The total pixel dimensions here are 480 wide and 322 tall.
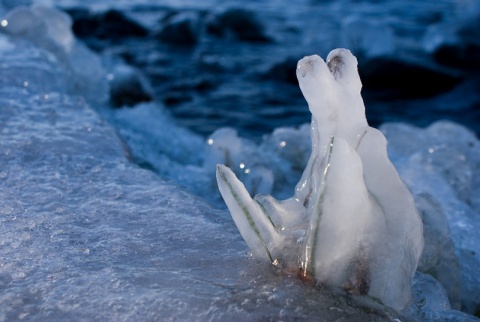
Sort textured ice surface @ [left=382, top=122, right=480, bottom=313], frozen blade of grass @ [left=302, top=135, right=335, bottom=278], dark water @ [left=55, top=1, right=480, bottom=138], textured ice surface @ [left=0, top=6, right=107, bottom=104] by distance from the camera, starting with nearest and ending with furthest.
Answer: frozen blade of grass @ [left=302, top=135, right=335, bottom=278] → textured ice surface @ [left=382, top=122, right=480, bottom=313] → textured ice surface @ [left=0, top=6, right=107, bottom=104] → dark water @ [left=55, top=1, right=480, bottom=138]

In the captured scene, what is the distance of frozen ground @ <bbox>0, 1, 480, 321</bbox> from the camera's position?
1.38m

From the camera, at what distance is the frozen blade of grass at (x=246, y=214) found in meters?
1.38

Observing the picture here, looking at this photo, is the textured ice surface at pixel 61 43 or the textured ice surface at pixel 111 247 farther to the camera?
the textured ice surface at pixel 61 43

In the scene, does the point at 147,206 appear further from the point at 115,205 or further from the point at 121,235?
the point at 121,235

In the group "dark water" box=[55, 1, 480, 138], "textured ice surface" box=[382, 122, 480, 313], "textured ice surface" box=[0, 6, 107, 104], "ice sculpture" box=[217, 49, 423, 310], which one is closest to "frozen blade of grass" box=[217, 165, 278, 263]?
"ice sculpture" box=[217, 49, 423, 310]

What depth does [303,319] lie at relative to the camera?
1.33 metres

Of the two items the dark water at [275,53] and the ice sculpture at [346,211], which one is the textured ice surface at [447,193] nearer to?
the ice sculpture at [346,211]

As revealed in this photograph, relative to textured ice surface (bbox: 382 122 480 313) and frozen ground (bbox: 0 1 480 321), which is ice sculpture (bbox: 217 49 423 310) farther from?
textured ice surface (bbox: 382 122 480 313)

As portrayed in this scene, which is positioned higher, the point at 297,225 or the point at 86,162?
the point at 297,225

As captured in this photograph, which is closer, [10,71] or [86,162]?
[86,162]

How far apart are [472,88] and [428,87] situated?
1.08ft

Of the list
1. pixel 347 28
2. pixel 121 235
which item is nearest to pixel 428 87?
pixel 347 28

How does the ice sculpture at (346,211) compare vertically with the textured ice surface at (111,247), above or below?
above

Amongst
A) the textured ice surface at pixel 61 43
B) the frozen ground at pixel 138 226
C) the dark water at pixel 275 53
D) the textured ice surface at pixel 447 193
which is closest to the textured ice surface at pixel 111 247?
the frozen ground at pixel 138 226
